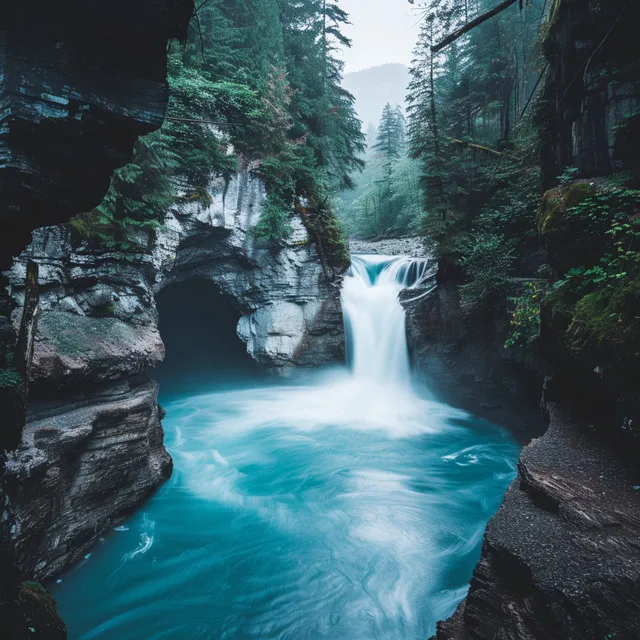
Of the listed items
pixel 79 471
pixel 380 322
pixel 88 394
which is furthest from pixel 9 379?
pixel 380 322

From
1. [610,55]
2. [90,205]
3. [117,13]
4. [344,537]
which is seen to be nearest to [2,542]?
[90,205]

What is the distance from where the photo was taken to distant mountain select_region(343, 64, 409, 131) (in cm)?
15350

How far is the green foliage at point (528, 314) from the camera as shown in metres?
7.93

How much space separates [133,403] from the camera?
6914 mm

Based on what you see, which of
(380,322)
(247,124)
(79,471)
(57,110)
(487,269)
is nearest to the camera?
(57,110)

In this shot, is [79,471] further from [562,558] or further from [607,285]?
[607,285]

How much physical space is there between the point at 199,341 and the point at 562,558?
774 inches

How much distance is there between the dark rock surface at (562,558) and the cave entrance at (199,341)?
14.4m

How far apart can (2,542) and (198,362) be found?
17.4 meters

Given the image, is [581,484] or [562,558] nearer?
[562,558]

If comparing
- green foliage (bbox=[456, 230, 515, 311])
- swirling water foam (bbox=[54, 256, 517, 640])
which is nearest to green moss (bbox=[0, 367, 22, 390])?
swirling water foam (bbox=[54, 256, 517, 640])

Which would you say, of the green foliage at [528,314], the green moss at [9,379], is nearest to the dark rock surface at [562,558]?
the green foliage at [528,314]

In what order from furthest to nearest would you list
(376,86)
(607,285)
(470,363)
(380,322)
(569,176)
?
(376,86) → (380,322) → (470,363) → (569,176) → (607,285)

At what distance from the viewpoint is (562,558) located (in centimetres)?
282
